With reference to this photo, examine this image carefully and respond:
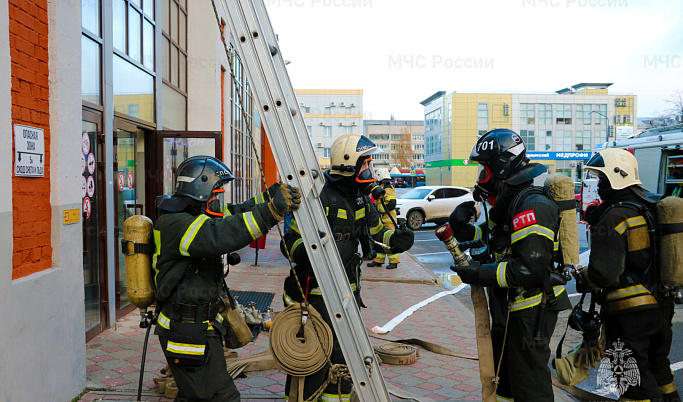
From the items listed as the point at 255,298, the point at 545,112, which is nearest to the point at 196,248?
the point at 255,298

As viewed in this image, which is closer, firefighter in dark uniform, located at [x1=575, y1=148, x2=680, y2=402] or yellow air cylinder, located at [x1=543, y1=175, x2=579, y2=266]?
yellow air cylinder, located at [x1=543, y1=175, x2=579, y2=266]

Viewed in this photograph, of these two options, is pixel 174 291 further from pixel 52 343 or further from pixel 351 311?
pixel 52 343

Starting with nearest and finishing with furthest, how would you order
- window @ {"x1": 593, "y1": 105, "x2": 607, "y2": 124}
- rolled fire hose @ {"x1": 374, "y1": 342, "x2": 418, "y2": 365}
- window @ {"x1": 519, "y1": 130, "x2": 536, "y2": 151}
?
rolled fire hose @ {"x1": 374, "y1": 342, "x2": 418, "y2": 365}, window @ {"x1": 519, "y1": 130, "x2": 536, "y2": 151}, window @ {"x1": 593, "y1": 105, "x2": 607, "y2": 124}

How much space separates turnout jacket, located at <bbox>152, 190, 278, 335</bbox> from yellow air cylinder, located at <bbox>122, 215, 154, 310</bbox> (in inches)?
2.3

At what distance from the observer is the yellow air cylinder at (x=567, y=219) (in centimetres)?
341

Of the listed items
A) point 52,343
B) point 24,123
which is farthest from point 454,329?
point 24,123

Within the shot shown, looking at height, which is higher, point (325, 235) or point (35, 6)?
point (35, 6)

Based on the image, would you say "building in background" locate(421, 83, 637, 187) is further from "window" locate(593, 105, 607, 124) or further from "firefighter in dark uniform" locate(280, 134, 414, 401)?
"firefighter in dark uniform" locate(280, 134, 414, 401)

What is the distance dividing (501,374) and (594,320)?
1.01 metres

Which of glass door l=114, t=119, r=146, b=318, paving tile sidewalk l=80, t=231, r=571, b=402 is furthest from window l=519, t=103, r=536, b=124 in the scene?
glass door l=114, t=119, r=146, b=318

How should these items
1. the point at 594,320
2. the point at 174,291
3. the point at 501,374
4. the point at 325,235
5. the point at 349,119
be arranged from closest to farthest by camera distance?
the point at 325,235 → the point at 174,291 → the point at 501,374 → the point at 594,320 → the point at 349,119

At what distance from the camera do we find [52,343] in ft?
12.2

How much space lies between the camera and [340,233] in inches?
149

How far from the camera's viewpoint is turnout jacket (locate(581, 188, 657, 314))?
3.56 m
